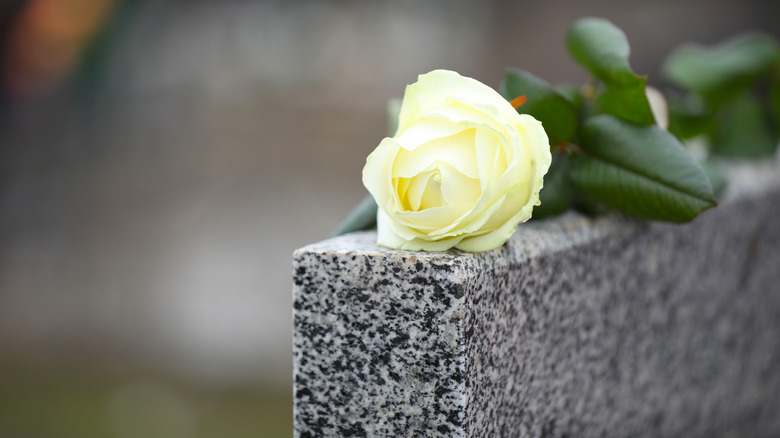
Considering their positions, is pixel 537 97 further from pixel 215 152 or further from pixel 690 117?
pixel 215 152

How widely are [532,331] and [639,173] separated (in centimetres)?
24

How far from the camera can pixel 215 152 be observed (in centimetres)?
538

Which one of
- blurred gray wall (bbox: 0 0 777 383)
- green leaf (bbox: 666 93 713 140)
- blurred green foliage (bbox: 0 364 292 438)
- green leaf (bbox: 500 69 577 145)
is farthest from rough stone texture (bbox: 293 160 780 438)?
blurred gray wall (bbox: 0 0 777 383)

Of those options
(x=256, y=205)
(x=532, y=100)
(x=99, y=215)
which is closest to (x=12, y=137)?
(x=99, y=215)

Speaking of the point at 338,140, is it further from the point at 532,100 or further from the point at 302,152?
the point at 532,100

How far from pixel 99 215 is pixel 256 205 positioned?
1.14m

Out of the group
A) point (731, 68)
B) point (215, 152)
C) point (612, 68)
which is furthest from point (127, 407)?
point (612, 68)

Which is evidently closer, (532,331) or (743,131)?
(532,331)

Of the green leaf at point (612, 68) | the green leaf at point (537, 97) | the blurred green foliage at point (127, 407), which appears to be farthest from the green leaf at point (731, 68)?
the blurred green foliage at point (127, 407)

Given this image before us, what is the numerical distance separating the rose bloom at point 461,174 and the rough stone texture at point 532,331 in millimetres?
25

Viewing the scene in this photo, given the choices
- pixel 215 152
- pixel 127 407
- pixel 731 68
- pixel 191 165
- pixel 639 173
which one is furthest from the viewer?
pixel 215 152

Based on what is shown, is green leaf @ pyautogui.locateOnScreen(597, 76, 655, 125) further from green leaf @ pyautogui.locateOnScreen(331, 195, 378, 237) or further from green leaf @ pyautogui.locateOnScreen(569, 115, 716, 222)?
green leaf @ pyautogui.locateOnScreen(331, 195, 378, 237)

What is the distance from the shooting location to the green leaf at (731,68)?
1.38 m

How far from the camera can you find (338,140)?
5.89m
